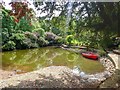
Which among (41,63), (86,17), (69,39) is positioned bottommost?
(69,39)

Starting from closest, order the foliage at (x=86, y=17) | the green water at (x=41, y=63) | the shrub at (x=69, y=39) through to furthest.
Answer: the foliage at (x=86, y=17) → the green water at (x=41, y=63) → the shrub at (x=69, y=39)

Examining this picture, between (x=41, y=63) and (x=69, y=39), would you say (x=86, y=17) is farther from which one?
(x=69, y=39)

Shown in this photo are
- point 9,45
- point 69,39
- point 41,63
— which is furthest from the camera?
point 69,39

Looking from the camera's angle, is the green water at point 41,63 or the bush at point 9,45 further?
the bush at point 9,45

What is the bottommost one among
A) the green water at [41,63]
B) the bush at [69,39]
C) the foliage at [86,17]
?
the bush at [69,39]

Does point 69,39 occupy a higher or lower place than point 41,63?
lower

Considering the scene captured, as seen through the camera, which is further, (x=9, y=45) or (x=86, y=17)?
(x=9, y=45)

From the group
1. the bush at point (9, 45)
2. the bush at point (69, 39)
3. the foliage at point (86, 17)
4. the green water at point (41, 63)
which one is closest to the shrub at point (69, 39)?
the bush at point (69, 39)

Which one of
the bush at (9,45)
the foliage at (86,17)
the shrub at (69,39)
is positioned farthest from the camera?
the shrub at (69,39)

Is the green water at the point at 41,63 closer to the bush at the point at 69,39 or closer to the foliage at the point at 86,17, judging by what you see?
the foliage at the point at 86,17

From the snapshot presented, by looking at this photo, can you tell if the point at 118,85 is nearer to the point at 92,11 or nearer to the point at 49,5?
the point at 92,11

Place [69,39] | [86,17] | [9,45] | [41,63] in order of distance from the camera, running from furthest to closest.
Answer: [69,39] < [9,45] < [41,63] < [86,17]

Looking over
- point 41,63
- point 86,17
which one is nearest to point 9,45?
point 41,63

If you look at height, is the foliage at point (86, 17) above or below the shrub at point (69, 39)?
above
